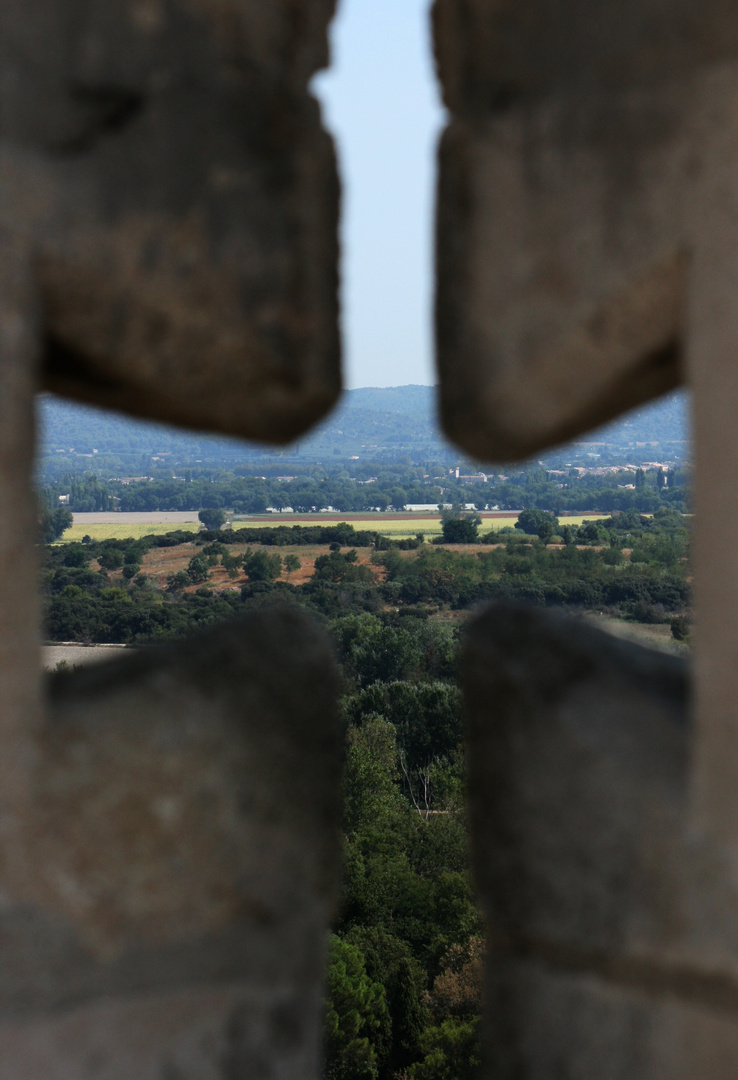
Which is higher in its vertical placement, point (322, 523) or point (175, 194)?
point (175, 194)

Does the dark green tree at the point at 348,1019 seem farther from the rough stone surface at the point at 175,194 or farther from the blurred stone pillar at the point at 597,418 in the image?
the rough stone surface at the point at 175,194

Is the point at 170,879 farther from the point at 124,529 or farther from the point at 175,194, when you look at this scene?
the point at 124,529

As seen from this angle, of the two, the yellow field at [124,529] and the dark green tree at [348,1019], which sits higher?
the yellow field at [124,529]

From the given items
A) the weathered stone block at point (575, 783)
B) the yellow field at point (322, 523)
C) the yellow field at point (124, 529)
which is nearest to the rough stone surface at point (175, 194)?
the weathered stone block at point (575, 783)

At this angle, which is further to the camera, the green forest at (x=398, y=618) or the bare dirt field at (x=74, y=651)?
the bare dirt field at (x=74, y=651)

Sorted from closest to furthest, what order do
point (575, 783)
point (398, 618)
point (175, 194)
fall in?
point (175, 194)
point (575, 783)
point (398, 618)

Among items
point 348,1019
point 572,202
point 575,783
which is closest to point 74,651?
point 348,1019

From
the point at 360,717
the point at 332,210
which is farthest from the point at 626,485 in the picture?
the point at 332,210
